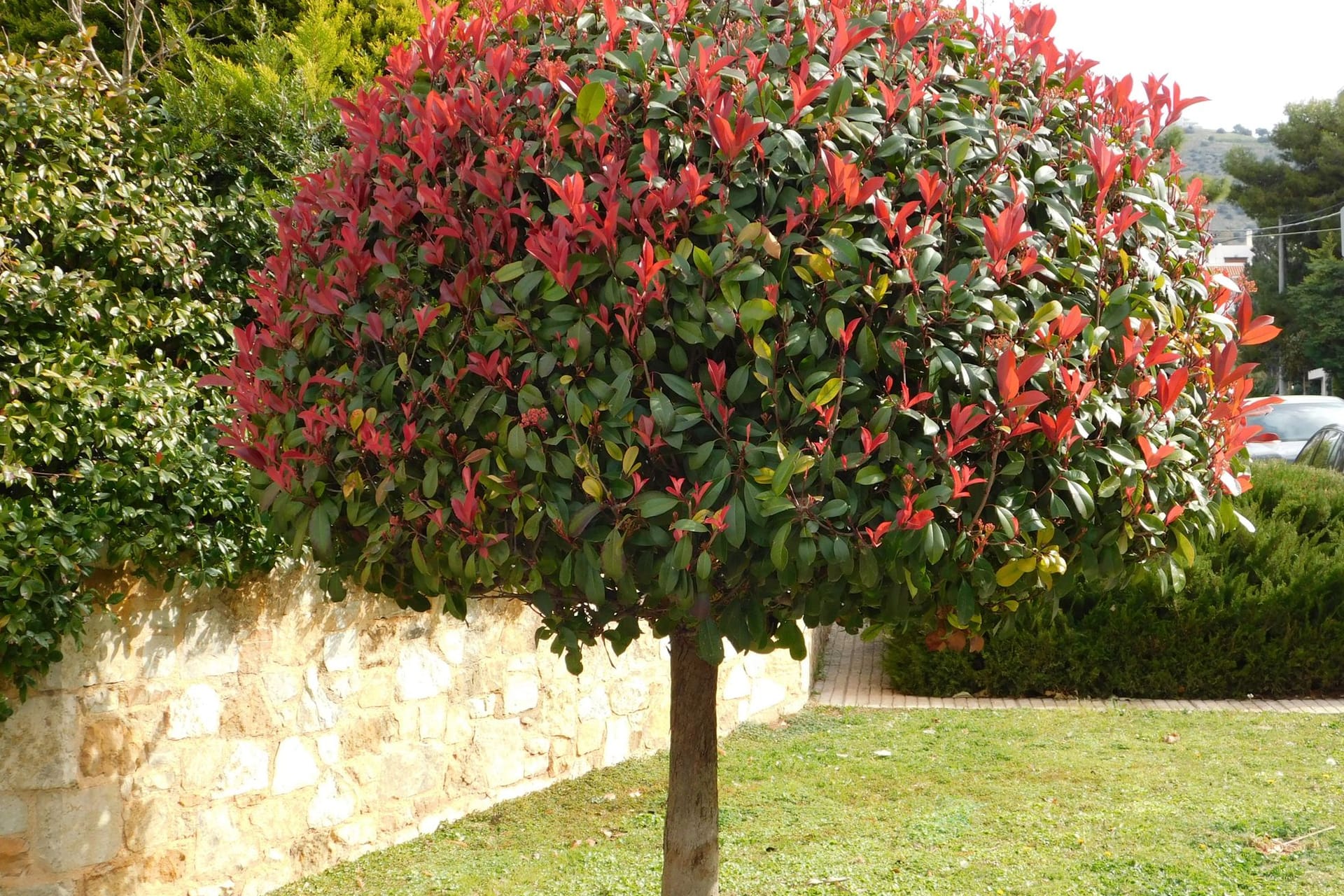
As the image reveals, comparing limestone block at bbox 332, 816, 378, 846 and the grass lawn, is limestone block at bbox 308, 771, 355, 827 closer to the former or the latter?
limestone block at bbox 332, 816, 378, 846

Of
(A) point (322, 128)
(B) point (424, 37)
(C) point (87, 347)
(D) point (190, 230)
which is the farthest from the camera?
(A) point (322, 128)

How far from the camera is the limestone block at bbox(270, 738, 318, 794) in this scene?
479 centimetres

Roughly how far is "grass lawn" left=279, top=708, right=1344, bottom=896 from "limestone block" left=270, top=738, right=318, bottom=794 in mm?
429

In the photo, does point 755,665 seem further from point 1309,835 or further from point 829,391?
point 829,391

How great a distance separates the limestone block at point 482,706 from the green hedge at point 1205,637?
3.51 meters

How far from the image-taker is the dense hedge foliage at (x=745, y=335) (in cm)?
247

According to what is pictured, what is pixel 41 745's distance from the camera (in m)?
4.02

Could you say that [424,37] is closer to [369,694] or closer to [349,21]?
[369,694]

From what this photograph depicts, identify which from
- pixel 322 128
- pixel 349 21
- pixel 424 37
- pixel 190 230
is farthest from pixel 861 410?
pixel 349 21

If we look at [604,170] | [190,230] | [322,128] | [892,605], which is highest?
[322,128]

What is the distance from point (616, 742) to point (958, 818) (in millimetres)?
2132

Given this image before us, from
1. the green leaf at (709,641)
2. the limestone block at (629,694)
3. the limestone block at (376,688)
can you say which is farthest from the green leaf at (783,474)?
the limestone block at (629,694)

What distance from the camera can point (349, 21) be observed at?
6.99 m

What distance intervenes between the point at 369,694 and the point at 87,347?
198cm
